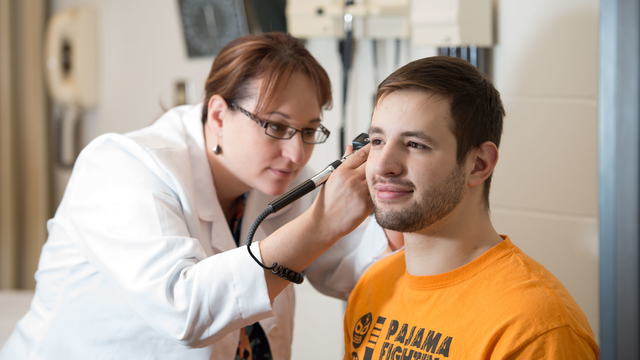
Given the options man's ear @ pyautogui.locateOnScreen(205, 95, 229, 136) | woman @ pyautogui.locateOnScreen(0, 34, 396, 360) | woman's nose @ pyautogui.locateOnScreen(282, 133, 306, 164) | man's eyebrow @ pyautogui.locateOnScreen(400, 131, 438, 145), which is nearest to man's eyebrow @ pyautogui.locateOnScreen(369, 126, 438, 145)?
man's eyebrow @ pyautogui.locateOnScreen(400, 131, 438, 145)

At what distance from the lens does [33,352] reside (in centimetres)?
121

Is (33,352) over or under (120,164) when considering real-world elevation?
under

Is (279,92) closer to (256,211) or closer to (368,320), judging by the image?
(256,211)

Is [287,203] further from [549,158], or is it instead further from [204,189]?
[549,158]

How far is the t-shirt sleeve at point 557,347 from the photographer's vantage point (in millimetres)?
778

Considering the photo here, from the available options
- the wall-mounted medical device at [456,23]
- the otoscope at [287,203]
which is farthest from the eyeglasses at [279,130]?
the wall-mounted medical device at [456,23]

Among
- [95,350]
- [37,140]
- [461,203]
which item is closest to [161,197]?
[95,350]

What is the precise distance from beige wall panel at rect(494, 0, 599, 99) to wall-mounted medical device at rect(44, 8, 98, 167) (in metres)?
2.18

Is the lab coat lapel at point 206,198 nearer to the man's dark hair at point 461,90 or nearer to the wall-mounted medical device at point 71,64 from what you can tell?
the man's dark hair at point 461,90

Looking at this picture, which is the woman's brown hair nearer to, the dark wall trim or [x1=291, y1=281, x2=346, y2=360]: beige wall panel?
the dark wall trim

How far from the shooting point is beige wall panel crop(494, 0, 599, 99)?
55.9 inches

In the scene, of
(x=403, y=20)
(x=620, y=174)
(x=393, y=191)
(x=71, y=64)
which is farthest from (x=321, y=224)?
(x=71, y=64)

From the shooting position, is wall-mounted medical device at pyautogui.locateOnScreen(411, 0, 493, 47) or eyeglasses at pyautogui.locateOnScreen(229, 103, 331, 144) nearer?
eyeglasses at pyautogui.locateOnScreen(229, 103, 331, 144)

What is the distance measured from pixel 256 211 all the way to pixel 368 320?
49 centimetres
